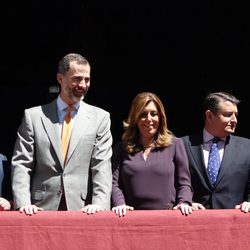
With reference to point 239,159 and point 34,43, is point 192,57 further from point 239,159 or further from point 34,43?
point 239,159

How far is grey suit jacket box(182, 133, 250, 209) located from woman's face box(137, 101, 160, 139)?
14.7 inches

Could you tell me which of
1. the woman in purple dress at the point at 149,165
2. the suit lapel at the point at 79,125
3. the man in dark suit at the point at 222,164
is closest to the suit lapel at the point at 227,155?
the man in dark suit at the point at 222,164

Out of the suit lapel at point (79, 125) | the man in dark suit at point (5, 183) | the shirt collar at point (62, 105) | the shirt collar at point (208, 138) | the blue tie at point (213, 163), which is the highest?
the shirt collar at point (62, 105)

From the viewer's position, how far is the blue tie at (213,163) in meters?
5.27

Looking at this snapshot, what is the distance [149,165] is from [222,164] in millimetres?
547

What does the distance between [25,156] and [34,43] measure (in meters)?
4.43

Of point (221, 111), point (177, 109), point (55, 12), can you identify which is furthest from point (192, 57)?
point (221, 111)

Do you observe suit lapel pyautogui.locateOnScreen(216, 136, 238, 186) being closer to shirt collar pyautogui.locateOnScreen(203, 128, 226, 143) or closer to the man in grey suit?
shirt collar pyautogui.locateOnScreen(203, 128, 226, 143)

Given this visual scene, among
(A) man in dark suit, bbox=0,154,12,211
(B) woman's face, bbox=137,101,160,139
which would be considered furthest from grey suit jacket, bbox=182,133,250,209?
(A) man in dark suit, bbox=0,154,12,211

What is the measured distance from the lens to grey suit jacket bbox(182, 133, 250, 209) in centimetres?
522

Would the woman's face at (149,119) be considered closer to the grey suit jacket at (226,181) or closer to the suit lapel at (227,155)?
the grey suit jacket at (226,181)

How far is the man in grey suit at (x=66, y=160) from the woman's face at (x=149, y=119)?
0.90ft

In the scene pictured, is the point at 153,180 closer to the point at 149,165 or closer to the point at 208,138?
the point at 149,165

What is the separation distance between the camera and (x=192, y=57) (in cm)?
928
